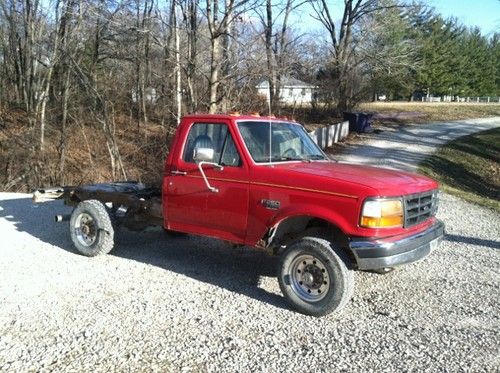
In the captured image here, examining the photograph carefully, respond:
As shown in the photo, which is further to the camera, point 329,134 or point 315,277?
point 329,134

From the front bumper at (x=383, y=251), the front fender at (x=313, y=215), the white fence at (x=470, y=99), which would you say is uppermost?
the white fence at (x=470, y=99)

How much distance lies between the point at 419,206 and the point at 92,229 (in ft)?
14.4

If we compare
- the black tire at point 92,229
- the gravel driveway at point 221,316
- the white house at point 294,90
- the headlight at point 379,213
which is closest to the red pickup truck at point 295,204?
the headlight at point 379,213

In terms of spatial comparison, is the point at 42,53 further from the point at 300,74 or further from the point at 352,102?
the point at 352,102

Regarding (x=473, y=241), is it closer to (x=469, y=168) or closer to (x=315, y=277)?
(x=315, y=277)

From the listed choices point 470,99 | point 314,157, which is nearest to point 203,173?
point 314,157

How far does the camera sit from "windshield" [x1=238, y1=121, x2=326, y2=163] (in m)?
5.89

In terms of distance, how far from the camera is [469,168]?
2133 centimetres

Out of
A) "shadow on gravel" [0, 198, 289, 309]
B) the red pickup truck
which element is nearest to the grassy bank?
"shadow on gravel" [0, 198, 289, 309]

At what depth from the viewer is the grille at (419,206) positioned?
5246 millimetres

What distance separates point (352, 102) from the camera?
34.2 meters

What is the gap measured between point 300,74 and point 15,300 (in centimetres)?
2192

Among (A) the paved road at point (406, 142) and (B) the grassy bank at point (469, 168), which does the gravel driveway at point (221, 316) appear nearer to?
(B) the grassy bank at point (469, 168)

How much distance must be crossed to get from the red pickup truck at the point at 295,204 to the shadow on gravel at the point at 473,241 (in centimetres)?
276
